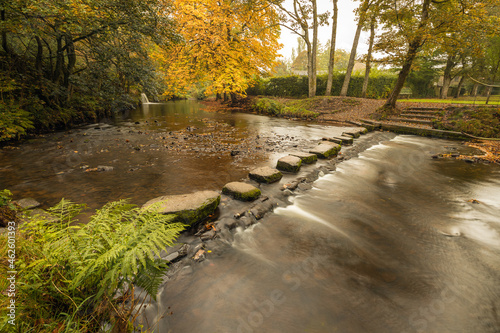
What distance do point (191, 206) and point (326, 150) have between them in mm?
4921

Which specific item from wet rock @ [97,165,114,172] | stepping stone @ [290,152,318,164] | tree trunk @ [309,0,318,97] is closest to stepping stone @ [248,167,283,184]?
stepping stone @ [290,152,318,164]

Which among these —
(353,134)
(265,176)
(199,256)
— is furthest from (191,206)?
(353,134)

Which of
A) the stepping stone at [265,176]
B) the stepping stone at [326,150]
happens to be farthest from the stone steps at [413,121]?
the stepping stone at [265,176]

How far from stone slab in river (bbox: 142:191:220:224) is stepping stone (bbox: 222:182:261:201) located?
0.47m

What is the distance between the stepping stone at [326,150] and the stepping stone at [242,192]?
3283 millimetres

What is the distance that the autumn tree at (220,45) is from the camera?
46.3ft

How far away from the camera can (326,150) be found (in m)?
6.41

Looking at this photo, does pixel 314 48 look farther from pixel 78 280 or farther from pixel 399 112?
pixel 78 280

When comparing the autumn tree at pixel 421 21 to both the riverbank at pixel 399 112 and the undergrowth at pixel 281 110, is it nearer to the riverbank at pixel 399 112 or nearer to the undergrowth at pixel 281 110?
the riverbank at pixel 399 112

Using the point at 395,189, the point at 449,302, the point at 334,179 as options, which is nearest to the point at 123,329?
the point at 449,302

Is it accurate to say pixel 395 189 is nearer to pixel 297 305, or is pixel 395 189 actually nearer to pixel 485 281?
pixel 485 281

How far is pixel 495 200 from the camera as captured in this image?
13.3 ft

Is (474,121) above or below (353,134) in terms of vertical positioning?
above

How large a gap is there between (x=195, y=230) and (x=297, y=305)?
161 centimetres
